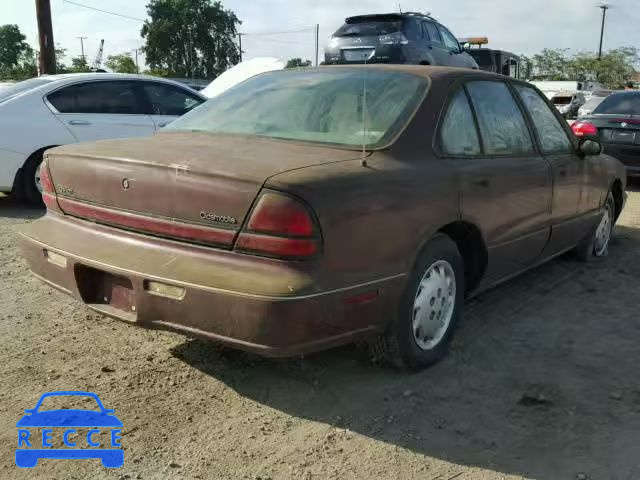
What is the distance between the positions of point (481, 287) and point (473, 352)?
0.42 meters

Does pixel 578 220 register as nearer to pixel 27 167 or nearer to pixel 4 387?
pixel 4 387

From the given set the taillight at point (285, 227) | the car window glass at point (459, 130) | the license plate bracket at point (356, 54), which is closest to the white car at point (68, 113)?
the license plate bracket at point (356, 54)

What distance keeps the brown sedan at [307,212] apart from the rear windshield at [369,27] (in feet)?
28.7

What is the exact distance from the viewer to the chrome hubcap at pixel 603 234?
5660 millimetres

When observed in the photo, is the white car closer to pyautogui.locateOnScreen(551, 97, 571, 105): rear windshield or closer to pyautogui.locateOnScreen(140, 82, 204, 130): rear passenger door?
pyautogui.locateOnScreen(140, 82, 204, 130): rear passenger door

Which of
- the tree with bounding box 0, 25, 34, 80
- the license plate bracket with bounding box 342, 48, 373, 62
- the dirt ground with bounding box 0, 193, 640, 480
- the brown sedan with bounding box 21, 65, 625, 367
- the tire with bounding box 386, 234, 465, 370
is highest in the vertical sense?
the tree with bounding box 0, 25, 34, 80

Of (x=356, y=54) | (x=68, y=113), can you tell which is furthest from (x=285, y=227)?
(x=356, y=54)

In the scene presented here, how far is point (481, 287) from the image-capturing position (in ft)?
12.7

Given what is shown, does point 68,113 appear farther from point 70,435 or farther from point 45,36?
point 45,36

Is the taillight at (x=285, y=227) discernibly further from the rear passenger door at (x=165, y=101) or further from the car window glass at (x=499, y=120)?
the rear passenger door at (x=165, y=101)

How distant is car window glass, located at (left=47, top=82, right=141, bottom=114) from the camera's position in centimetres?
748

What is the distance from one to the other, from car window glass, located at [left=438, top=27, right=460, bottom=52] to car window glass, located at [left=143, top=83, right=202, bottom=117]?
710 cm

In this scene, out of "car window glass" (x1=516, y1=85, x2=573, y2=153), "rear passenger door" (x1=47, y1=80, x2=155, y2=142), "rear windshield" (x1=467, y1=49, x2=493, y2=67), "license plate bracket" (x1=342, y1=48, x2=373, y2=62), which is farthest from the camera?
"rear windshield" (x1=467, y1=49, x2=493, y2=67)

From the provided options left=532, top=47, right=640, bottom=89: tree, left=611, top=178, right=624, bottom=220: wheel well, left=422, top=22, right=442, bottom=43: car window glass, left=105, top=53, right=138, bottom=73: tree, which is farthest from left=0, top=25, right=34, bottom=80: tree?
left=611, top=178, right=624, bottom=220: wheel well
